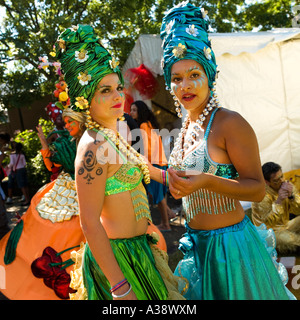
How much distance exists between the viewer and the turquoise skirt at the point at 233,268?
5.41 ft

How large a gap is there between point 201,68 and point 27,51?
25.0 ft

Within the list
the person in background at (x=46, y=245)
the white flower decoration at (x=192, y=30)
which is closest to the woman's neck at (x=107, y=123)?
the white flower decoration at (x=192, y=30)

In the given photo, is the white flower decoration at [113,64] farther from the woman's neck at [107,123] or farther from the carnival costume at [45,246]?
the carnival costume at [45,246]

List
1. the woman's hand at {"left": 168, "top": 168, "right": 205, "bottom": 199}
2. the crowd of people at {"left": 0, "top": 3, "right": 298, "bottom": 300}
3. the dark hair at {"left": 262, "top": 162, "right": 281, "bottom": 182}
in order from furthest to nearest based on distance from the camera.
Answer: the dark hair at {"left": 262, "top": 162, "right": 281, "bottom": 182}, the crowd of people at {"left": 0, "top": 3, "right": 298, "bottom": 300}, the woman's hand at {"left": 168, "top": 168, "right": 205, "bottom": 199}

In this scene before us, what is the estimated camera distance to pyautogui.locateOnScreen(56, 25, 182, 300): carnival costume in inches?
66.6

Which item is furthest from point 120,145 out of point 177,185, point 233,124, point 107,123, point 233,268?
point 233,268

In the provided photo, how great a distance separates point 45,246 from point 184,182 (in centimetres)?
204

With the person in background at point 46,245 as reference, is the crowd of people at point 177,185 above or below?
above

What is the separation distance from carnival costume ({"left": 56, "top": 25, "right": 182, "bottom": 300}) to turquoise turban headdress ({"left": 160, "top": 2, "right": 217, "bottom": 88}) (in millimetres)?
322

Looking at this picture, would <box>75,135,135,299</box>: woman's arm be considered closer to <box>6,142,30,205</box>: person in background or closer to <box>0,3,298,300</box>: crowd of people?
<box>0,3,298,300</box>: crowd of people

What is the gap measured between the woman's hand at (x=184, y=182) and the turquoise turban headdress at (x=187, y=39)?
631mm

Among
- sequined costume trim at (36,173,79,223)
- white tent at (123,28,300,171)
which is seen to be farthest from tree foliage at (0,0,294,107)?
sequined costume trim at (36,173,79,223)

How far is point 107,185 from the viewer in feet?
5.52

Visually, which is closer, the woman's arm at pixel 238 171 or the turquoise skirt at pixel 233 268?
the woman's arm at pixel 238 171
